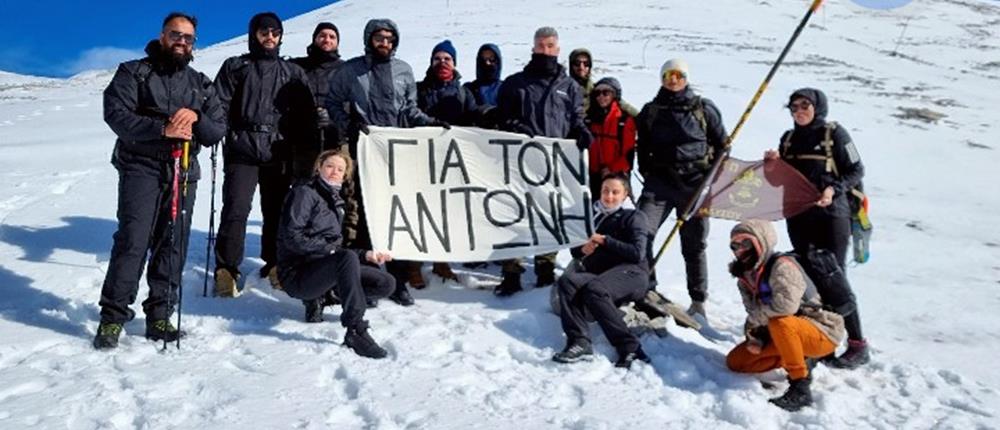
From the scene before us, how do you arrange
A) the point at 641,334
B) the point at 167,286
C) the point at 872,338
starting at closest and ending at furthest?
the point at 167,286 → the point at 641,334 → the point at 872,338

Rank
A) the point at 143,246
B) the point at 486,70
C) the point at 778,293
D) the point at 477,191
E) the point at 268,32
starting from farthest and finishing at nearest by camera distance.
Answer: the point at 486,70 < the point at 477,191 < the point at 268,32 < the point at 143,246 < the point at 778,293

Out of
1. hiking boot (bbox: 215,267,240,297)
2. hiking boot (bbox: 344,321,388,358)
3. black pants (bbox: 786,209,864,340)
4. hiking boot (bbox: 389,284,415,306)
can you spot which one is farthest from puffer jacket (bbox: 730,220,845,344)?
hiking boot (bbox: 215,267,240,297)

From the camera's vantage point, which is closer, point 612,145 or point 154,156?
point 154,156

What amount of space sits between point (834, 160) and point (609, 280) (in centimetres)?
212

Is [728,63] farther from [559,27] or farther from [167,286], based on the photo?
[167,286]

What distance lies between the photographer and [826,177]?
577 cm

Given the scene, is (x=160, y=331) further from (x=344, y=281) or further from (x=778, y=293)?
(x=778, y=293)

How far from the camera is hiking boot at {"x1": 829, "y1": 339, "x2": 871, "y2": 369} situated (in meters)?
5.44

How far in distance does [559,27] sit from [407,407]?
3957 cm

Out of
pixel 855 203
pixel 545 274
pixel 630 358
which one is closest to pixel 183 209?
pixel 545 274

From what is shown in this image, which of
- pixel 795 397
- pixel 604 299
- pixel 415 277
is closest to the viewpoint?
pixel 795 397

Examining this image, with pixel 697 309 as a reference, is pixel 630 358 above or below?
above

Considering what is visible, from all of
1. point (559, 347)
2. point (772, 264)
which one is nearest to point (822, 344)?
point (772, 264)

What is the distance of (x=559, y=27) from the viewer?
41.8 meters
